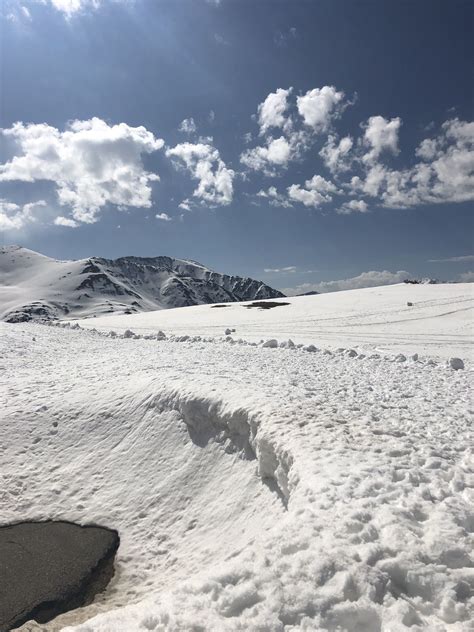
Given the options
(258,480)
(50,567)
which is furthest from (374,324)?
(50,567)

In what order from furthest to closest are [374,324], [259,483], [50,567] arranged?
[374,324]
[259,483]
[50,567]

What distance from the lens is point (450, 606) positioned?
4.34m

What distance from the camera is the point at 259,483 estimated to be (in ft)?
29.2

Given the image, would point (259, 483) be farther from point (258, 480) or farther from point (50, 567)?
point (50, 567)

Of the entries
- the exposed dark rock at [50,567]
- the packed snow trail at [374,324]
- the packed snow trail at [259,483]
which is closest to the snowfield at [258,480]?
the packed snow trail at [259,483]

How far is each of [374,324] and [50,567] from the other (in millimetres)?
28667

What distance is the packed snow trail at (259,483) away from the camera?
15.0ft

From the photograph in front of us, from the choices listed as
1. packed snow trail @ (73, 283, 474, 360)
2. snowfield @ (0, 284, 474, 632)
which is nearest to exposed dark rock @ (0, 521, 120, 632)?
snowfield @ (0, 284, 474, 632)

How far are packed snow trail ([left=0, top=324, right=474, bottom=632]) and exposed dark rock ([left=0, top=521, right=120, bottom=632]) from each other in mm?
435

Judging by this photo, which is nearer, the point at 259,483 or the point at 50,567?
the point at 50,567

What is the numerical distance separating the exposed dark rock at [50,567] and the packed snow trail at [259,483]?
1.43 ft

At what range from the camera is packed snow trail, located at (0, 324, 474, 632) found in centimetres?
459

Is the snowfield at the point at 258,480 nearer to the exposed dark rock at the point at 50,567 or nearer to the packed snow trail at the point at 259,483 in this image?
the packed snow trail at the point at 259,483

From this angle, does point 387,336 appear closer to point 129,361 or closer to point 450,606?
Result: point 129,361
